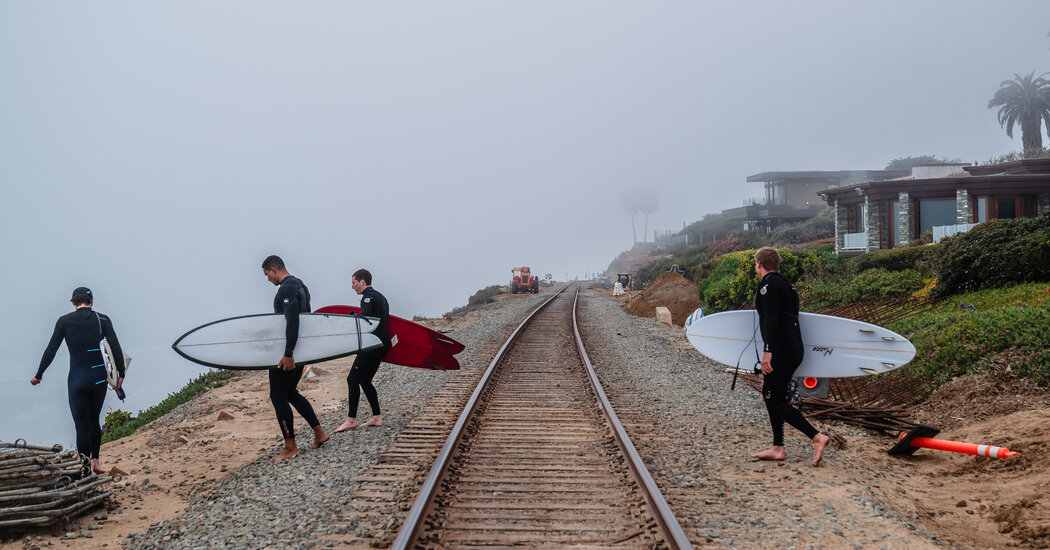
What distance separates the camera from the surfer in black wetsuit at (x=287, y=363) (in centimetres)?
594

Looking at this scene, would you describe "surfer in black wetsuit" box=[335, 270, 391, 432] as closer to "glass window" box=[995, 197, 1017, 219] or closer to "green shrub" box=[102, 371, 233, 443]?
"green shrub" box=[102, 371, 233, 443]

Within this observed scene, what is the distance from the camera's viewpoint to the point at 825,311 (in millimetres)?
15414

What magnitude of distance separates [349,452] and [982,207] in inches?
1087

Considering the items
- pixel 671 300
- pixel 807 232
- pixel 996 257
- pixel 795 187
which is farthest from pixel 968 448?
pixel 795 187

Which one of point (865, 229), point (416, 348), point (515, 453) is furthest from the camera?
point (865, 229)

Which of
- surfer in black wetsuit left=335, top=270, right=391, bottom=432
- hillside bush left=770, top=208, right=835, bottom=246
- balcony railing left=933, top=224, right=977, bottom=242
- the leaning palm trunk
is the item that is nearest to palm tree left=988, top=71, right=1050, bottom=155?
the leaning palm trunk

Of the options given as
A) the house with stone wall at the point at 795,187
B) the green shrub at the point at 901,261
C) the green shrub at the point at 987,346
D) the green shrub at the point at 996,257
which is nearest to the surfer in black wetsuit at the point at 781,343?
the green shrub at the point at 987,346

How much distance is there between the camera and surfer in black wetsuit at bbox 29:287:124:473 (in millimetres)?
5734

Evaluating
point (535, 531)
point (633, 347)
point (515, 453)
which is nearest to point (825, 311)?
point (633, 347)

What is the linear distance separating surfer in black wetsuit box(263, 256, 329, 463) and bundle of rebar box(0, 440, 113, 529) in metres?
1.45

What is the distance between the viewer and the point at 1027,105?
4956 centimetres

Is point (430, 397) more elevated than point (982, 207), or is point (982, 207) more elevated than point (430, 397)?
point (982, 207)

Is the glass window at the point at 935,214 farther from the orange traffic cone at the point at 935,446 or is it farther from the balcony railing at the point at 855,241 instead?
the orange traffic cone at the point at 935,446

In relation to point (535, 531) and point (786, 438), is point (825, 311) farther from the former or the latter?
point (535, 531)
